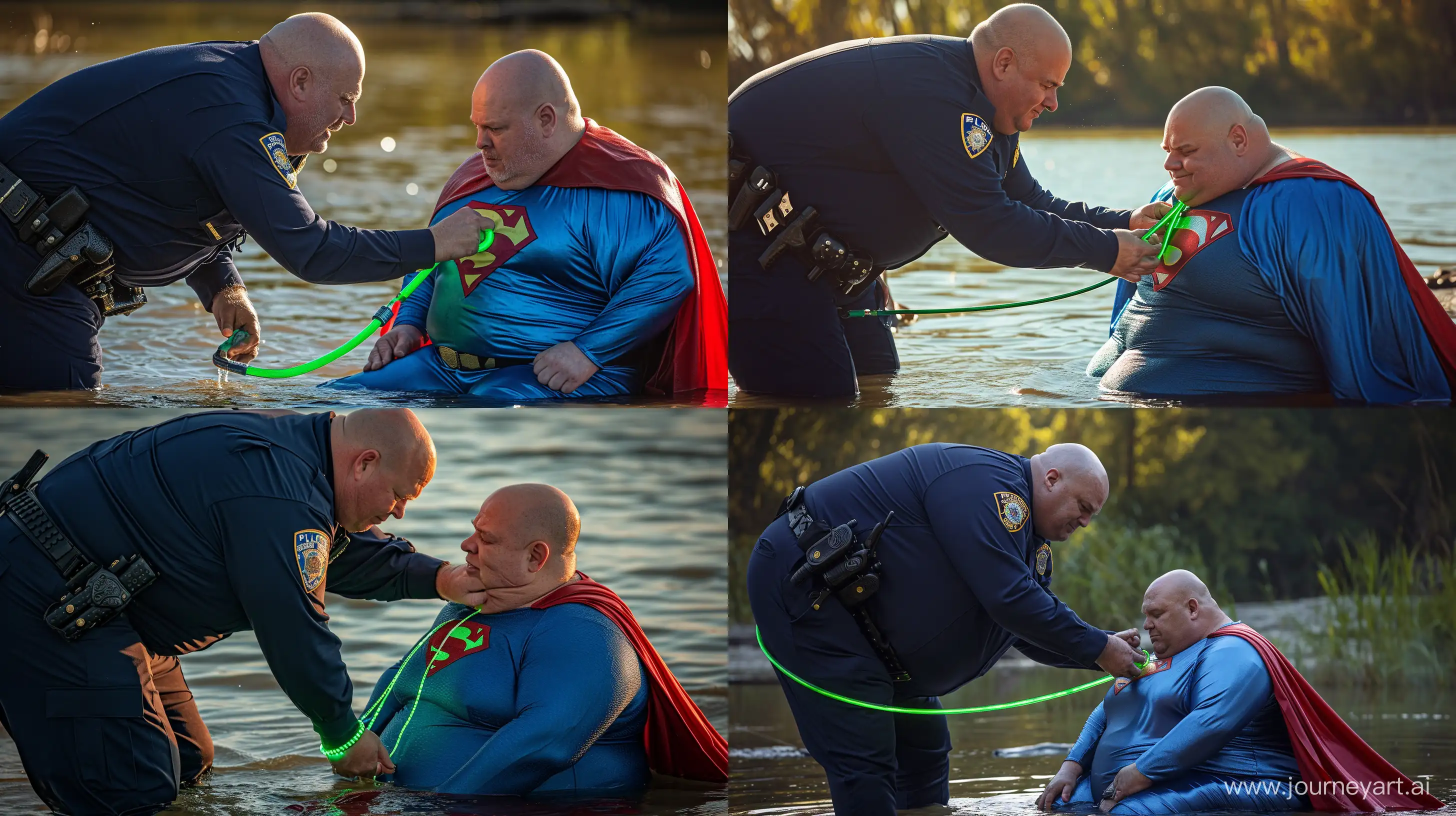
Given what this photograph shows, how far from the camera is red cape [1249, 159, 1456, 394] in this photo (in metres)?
4.88

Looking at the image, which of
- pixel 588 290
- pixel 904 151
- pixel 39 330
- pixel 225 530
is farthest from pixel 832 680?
pixel 39 330

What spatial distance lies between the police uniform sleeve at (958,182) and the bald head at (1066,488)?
Answer: 0.70 m

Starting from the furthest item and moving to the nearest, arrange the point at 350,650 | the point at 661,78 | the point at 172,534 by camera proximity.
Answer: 1. the point at 661,78
2. the point at 350,650
3. the point at 172,534

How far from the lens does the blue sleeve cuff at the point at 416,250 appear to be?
4672mm

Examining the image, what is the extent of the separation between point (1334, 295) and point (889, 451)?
1.58 m

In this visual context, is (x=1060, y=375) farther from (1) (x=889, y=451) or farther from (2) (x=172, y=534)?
(2) (x=172, y=534)

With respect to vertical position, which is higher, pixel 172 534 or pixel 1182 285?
pixel 1182 285

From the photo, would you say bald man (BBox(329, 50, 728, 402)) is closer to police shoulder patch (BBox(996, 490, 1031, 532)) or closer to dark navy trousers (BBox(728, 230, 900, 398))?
dark navy trousers (BBox(728, 230, 900, 398))

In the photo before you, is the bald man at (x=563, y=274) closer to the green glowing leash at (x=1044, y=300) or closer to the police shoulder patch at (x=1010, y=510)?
the green glowing leash at (x=1044, y=300)

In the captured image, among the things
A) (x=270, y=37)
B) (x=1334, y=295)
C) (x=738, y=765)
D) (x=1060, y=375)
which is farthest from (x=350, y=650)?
(x=1334, y=295)

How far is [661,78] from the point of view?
1747cm

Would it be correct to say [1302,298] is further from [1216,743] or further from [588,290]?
[588,290]

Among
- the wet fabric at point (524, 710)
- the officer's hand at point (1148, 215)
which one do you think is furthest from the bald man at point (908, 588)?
the officer's hand at point (1148, 215)

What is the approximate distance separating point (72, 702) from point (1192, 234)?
3.86 metres
